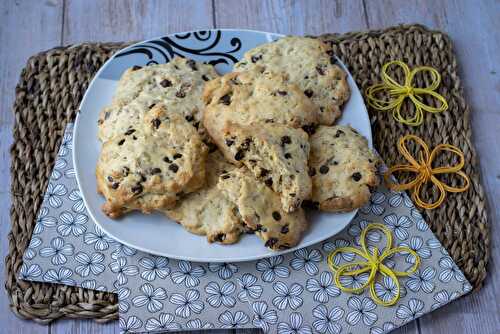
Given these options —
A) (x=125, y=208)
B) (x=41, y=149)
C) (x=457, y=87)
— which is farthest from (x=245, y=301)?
(x=457, y=87)

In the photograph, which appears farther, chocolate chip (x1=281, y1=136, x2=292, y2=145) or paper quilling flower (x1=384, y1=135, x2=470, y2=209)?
paper quilling flower (x1=384, y1=135, x2=470, y2=209)

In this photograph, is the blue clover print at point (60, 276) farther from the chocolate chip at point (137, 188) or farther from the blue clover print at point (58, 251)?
the chocolate chip at point (137, 188)

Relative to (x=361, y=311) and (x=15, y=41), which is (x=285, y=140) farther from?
(x=15, y=41)

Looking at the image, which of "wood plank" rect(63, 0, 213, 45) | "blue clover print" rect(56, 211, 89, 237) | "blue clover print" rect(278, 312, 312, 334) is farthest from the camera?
"wood plank" rect(63, 0, 213, 45)

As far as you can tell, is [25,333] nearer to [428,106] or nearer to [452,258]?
[452,258]

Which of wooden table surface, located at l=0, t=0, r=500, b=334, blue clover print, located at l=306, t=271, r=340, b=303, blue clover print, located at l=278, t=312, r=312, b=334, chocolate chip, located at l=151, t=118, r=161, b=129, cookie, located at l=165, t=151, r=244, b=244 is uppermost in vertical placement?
wooden table surface, located at l=0, t=0, r=500, b=334

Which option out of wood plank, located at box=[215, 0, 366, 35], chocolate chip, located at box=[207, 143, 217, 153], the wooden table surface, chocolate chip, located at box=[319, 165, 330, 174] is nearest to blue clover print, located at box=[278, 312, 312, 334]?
Answer: chocolate chip, located at box=[319, 165, 330, 174]

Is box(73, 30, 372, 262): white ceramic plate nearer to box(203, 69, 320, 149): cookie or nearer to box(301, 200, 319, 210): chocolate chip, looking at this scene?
box(301, 200, 319, 210): chocolate chip

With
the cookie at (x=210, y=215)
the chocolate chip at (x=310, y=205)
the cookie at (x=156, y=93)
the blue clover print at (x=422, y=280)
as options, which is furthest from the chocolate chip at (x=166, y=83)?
the blue clover print at (x=422, y=280)
